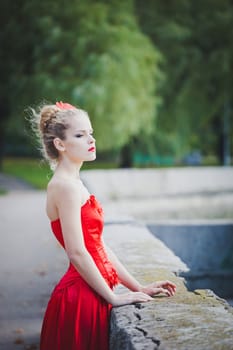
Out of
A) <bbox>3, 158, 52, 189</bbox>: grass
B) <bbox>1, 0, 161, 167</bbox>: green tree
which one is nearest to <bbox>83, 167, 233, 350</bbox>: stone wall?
<bbox>3, 158, 52, 189</bbox>: grass

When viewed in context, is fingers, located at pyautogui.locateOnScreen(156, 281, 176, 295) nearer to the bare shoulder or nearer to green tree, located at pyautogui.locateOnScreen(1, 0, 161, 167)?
the bare shoulder

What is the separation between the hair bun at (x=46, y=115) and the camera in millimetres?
3758

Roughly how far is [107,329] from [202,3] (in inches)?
1003

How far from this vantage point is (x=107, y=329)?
359cm

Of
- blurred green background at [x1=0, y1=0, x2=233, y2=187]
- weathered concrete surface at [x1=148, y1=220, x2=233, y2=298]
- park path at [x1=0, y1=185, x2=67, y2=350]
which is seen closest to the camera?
park path at [x1=0, y1=185, x2=67, y2=350]

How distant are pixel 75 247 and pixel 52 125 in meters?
0.63

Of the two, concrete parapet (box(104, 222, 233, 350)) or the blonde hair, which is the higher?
the blonde hair

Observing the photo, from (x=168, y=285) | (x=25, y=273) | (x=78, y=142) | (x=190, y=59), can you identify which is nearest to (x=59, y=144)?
(x=78, y=142)

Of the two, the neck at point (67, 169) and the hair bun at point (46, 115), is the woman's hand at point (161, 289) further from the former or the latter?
the hair bun at point (46, 115)

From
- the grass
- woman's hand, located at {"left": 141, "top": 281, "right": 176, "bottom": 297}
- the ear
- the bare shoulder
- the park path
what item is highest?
the ear

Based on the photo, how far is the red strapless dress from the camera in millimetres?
3562

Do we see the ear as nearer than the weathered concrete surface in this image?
Yes

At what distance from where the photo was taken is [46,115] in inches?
149

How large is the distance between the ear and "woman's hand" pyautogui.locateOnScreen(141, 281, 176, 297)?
2.73 ft
